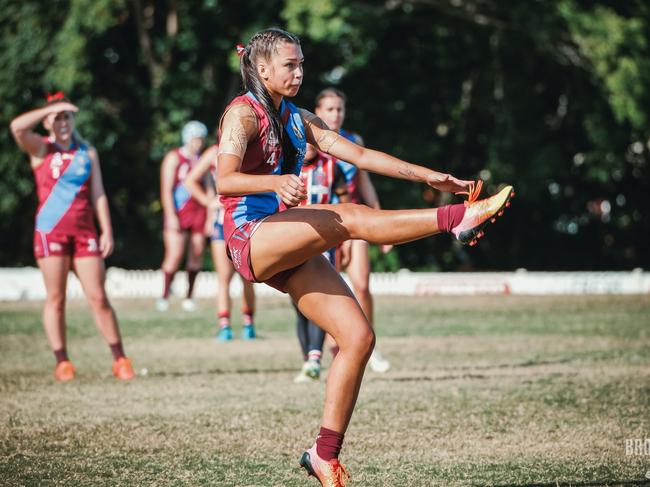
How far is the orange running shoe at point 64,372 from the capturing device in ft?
30.8

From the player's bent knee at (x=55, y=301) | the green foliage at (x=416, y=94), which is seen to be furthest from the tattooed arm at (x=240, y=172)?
the green foliage at (x=416, y=94)

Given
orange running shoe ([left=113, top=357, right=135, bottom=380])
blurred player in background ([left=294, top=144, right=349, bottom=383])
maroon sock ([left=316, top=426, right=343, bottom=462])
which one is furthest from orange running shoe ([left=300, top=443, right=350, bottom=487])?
orange running shoe ([left=113, top=357, right=135, bottom=380])

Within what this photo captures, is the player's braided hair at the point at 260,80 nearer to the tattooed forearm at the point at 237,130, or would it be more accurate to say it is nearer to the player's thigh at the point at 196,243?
the tattooed forearm at the point at 237,130

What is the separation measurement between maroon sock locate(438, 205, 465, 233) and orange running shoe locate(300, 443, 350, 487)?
122cm

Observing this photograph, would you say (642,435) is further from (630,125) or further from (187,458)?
(630,125)

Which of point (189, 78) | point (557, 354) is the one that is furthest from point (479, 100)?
point (557, 354)

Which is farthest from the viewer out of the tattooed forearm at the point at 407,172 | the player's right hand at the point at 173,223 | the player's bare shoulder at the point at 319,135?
the player's right hand at the point at 173,223

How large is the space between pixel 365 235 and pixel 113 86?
22.4m

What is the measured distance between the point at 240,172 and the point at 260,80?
0.52 metres

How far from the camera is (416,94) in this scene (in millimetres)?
28688

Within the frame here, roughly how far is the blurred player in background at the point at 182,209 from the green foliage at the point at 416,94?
25.1ft

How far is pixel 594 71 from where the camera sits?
952 inches

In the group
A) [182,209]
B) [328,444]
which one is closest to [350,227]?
[328,444]

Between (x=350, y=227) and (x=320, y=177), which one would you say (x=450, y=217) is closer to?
(x=350, y=227)
